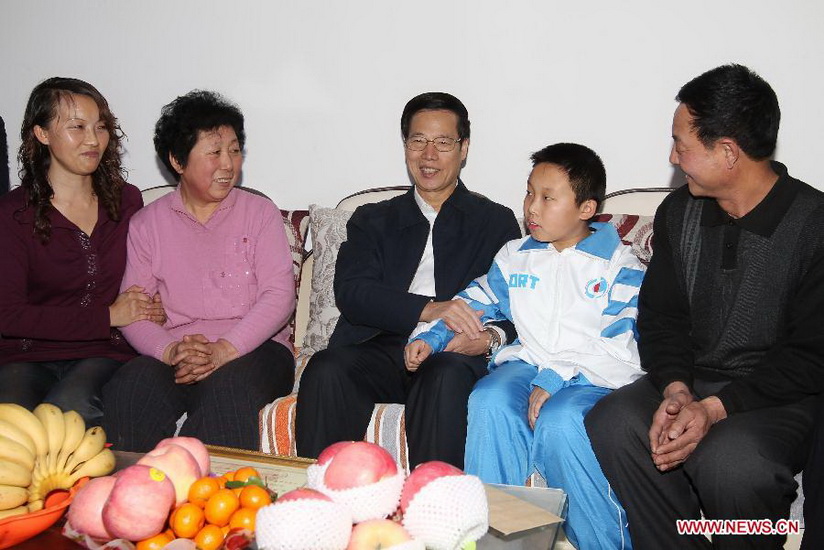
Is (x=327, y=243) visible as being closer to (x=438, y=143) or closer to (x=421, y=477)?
(x=438, y=143)

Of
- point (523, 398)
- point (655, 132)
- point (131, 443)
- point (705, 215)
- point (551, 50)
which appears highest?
point (551, 50)

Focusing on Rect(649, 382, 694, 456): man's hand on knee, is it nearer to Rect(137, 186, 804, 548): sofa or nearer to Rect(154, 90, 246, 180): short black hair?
Rect(137, 186, 804, 548): sofa

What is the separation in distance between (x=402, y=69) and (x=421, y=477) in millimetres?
2141

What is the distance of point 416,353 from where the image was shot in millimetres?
2242

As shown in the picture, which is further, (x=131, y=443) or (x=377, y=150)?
(x=377, y=150)

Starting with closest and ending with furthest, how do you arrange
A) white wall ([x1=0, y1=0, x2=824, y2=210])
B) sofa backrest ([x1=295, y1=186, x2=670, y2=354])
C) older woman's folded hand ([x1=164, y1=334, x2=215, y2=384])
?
older woman's folded hand ([x1=164, y1=334, x2=215, y2=384])
sofa backrest ([x1=295, y1=186, x2=670, y2=354])
white wall ([x1=0, y1=0, x2=824, y2=210])

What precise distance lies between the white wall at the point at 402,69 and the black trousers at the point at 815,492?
128 cm

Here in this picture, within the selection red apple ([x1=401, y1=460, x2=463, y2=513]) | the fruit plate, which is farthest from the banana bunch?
red apple ([x1=401, y1=460, x2=463, y2=513])

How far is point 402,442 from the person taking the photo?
225 cm

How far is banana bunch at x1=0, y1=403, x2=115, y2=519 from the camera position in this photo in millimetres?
1403

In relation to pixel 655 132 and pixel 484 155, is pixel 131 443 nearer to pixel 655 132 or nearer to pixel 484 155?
pixel 484 155

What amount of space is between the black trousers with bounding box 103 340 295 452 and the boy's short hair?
1.01 metres

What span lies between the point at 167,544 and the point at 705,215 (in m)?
1.46

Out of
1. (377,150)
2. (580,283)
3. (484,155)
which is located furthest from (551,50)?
(580,283)
